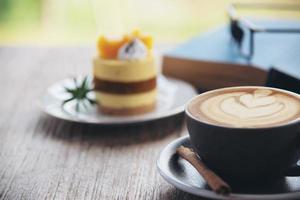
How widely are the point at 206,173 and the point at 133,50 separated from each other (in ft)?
1.42

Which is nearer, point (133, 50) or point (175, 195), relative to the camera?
point (175, 195)

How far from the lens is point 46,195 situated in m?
0.76

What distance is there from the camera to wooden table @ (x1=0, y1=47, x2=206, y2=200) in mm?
774

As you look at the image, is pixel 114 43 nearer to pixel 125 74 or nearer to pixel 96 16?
pixel 125 74

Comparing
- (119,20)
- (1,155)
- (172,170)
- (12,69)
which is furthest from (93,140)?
(119,20)

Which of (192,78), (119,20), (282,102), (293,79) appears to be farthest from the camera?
(119,20)

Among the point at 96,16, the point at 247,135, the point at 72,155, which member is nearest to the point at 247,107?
the point at 247,135

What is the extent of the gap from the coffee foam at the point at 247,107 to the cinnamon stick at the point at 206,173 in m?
0.06

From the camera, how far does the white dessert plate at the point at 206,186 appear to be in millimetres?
650

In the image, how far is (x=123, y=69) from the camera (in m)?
1.08

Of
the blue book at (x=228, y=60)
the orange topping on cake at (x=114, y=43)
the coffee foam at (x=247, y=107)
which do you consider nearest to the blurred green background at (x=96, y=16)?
the blue book at (x=228, y=60)

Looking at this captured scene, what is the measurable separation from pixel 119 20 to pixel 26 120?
162 cm

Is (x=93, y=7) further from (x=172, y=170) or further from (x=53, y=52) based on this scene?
(x=172, y=170)

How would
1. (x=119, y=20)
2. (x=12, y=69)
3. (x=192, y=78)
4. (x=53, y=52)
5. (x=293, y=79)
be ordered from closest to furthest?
(x=293, y=79), (x=192, y=78), (x=12, y=69), (x=53, y=52), (x=119, y=20)
